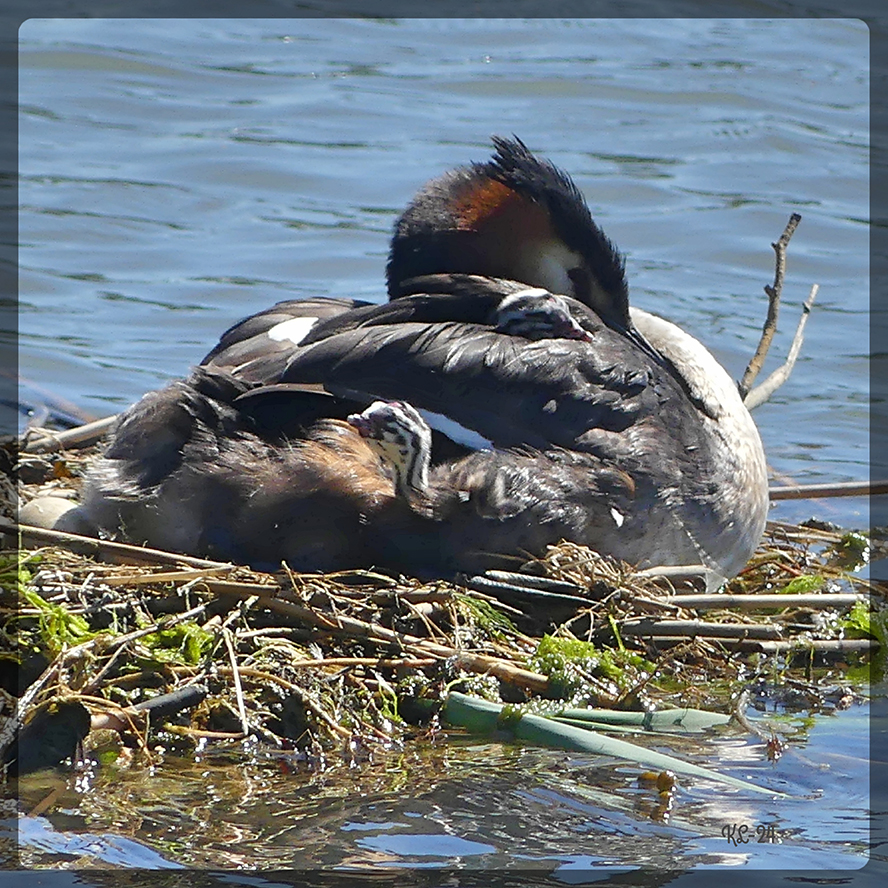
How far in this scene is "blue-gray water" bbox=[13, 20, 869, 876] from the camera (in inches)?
328

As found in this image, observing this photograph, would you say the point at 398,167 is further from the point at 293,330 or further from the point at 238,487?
the point at 238,487

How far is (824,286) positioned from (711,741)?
19.1 ft

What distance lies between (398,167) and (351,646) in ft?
21.9

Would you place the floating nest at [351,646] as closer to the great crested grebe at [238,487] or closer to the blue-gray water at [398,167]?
the great crested grebe at [238,487]

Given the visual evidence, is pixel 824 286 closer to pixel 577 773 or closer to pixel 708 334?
pixel 708 334

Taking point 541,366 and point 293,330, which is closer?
point 541,366

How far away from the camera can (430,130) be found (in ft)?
36.8

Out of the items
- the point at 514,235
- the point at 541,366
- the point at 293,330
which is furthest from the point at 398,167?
the point at 541,366

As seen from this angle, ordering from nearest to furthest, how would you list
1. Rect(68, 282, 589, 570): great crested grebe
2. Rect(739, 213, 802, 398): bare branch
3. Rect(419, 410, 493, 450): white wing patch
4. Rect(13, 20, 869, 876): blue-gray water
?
1. Rect(68, 282, 589, 570): great crested grebe
2. Rect(419, 410, 493, 450): white wing patch
3. Rect(739, 213, 802, 398): bare branch
4. Rect(13, 20, 869, 876): blue-gray water

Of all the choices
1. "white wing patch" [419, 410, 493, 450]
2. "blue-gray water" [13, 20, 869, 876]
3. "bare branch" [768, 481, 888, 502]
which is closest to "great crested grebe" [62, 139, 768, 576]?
"white wing patch" [419, 410, 493, 450]

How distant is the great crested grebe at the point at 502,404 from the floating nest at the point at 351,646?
6.5 inches

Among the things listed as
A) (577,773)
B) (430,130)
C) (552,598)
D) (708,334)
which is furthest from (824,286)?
(577,773)

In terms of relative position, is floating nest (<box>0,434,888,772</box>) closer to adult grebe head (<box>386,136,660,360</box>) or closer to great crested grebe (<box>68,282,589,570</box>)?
great crested grebe (<box>68,282,589,570</box>)

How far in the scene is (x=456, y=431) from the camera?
4.62 meters
